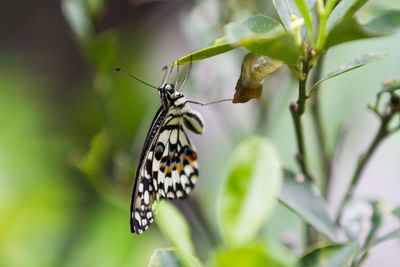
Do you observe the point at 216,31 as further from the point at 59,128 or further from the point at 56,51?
the point at 56,51

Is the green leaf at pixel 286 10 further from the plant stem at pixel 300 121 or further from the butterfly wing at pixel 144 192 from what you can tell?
the butterfly wing at pixel 144 192

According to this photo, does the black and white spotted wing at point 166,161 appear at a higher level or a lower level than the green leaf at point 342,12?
lower

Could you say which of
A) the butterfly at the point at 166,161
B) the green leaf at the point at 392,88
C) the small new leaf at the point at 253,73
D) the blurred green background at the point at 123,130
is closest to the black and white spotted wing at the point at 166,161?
the butterfly at the point at 166,161

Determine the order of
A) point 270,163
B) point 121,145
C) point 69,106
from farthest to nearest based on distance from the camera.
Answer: point 69,106, point 121,145, point 270,163

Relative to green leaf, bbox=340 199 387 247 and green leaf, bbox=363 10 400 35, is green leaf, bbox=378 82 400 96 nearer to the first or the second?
green leaf, bbox=363 10 400 35

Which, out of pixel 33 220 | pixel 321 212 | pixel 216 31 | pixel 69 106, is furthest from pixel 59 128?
pixel 321 212

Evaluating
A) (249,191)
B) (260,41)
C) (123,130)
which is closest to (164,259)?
(249,191)
